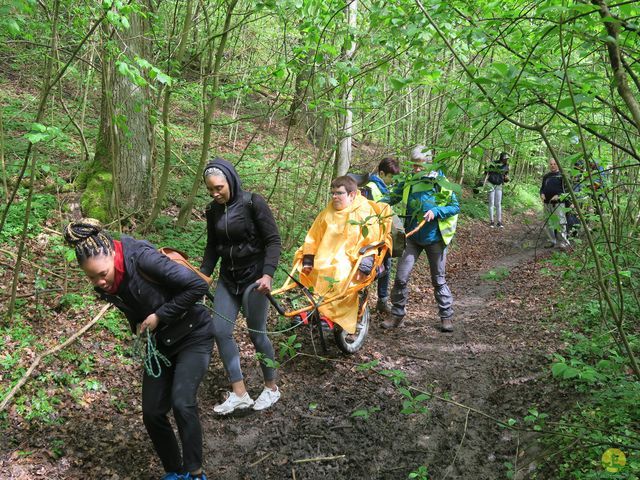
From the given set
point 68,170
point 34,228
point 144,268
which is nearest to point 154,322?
point 144,268

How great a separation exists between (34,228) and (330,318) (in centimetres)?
427

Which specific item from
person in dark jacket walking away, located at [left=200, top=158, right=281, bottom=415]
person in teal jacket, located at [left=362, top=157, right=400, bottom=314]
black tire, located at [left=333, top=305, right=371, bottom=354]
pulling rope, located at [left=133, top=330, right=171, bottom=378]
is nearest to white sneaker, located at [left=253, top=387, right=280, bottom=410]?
person in dark jacket walking away, located at [left=200, top=158, right=281, bottom=415]

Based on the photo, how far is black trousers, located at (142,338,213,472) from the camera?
10.3 feet

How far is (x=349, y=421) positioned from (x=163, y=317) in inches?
85.3

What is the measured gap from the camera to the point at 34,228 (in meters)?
6.13

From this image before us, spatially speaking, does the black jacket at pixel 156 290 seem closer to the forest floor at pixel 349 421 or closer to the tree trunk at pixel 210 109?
the forest floor at pixel 349 421

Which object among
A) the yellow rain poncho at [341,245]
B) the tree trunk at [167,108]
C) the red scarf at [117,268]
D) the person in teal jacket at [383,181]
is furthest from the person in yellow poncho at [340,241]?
the tree trunk at [167,108]

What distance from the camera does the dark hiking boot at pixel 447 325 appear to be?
6449 millimetres

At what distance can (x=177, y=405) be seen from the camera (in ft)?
10.2

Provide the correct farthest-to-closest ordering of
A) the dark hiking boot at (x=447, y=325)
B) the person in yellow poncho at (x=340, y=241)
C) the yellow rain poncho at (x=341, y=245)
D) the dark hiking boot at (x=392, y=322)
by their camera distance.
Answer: the dark hiking boot at (x=392, y=322) < the dark hiking boot at (x=447, y=325) < the person in yellow poncho at (x=340, y=241) < the yellow rain poncho at (x=341, y=245)

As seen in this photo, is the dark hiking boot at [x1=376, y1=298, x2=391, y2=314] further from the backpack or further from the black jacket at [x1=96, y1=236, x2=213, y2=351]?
the black jacket at [x1=96, y1=236, x2=213, y2=351]

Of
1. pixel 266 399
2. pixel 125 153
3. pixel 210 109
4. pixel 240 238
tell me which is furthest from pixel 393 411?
pixel 125 153

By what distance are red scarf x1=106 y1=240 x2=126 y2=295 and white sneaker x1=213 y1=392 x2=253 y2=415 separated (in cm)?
188

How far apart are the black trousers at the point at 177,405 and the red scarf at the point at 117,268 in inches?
27.2
